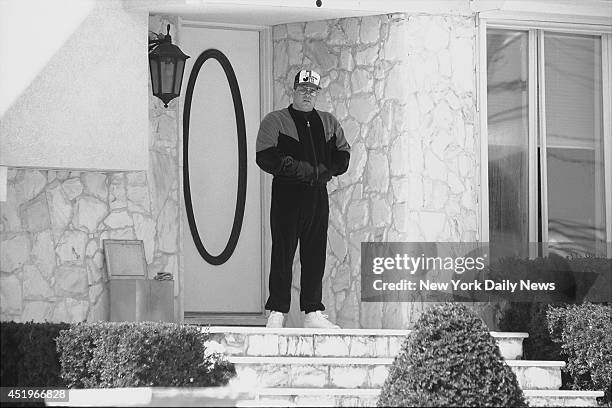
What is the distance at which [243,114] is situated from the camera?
45.4 feet

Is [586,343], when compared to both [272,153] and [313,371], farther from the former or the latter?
[272,153]

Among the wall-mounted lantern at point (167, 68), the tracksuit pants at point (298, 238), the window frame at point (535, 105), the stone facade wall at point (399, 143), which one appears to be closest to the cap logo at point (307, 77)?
the tracksuit pants at point (298, 238)

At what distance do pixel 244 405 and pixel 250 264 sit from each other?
4.19 metres

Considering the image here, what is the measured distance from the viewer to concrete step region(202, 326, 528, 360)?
11.2 metres

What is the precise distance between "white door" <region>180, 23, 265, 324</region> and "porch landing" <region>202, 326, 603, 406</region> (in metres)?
2.29

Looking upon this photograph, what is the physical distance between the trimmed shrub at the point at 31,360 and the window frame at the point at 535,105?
4883 millimetres

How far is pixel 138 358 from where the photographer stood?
9.73 m

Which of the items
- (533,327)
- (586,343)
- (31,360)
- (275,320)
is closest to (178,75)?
(275,320)

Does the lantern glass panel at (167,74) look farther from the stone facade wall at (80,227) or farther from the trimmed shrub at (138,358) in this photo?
the trimmed shrub at (138,358)

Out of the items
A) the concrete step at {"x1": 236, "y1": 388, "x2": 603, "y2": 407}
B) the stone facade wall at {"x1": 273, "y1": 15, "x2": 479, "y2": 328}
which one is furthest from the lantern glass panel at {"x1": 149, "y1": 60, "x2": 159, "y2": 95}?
the concrete step at {"x1": 236, "y1": 388, "x2": 603, "y2": 407}

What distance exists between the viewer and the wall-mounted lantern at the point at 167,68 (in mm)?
12734

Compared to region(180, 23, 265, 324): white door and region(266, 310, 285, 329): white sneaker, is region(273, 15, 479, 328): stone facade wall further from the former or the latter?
region(266, 310, 285, 329): white sneaker

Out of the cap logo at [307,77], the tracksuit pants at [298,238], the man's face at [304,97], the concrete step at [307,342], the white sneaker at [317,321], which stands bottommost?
the concrete step at [307,342]

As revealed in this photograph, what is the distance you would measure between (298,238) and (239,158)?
180 centimetres
